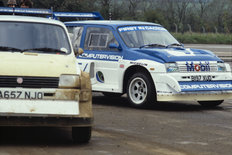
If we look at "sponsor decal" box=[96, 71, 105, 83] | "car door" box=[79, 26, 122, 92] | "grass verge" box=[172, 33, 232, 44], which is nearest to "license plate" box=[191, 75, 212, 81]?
"car door" box=[79, 26, 122, 92]

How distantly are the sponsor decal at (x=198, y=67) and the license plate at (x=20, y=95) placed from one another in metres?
4.94

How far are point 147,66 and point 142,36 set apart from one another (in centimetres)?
122

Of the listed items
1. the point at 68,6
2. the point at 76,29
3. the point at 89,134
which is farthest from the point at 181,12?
the point at 89,134

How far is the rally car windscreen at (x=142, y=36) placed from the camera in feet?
44.2

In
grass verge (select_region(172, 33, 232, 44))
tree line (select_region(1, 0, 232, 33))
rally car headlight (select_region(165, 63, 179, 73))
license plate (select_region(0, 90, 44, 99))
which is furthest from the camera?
grass verge (select_region(172, 33, 232, 44))

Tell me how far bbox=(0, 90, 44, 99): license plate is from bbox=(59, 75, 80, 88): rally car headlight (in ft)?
1.00

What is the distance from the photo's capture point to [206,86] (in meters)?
12.6

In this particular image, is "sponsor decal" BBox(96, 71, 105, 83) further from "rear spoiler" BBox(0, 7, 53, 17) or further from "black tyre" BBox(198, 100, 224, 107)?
"rear spoiler" BBox(0, 7, 53, 17)

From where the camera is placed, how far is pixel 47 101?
8.15 metres

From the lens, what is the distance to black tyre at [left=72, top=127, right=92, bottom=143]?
8.51 m

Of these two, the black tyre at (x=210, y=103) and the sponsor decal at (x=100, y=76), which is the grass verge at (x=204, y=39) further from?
the sponsor decal at (x=100, y=76)

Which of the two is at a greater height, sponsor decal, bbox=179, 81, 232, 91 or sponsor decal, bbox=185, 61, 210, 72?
sponsor decal, bbox=185, 61, 210, 72

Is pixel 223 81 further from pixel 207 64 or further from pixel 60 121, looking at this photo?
pixel 60 121

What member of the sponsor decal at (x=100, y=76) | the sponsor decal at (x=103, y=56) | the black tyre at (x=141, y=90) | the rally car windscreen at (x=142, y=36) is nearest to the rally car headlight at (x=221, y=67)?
the rally car windscreen at (x=142, y=36)
